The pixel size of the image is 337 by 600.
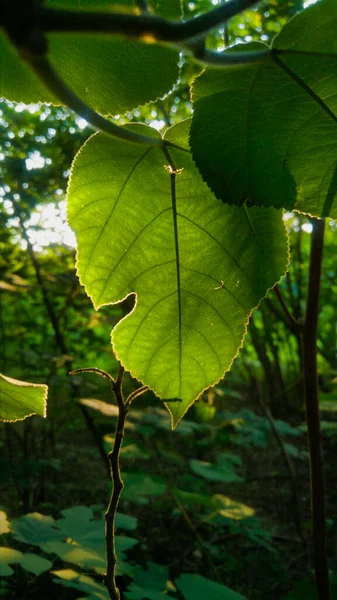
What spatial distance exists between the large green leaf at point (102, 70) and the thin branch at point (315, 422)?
516mm

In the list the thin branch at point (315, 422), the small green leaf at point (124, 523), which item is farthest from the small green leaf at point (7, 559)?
the thin branch at point (315, 422)

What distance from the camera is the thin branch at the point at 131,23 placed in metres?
0.16

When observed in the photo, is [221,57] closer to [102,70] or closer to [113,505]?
[102,70]

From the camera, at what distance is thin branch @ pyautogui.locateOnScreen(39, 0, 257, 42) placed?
6.4 inches

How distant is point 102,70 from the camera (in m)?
0.47

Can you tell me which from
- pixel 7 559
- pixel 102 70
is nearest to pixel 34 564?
pixel 7 559

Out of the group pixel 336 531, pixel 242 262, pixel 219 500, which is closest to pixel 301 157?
pixel 242 262

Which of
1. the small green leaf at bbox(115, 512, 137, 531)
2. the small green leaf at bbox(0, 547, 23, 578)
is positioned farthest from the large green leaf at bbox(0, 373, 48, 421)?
the small green leaf at bbox(115, 512, 137, 531)

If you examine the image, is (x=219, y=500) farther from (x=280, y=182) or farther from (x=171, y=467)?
(x=280, y=182)

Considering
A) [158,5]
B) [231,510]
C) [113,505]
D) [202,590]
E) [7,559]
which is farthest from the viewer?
[231,510]

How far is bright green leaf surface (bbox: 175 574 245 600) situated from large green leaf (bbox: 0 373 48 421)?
3.28 ft

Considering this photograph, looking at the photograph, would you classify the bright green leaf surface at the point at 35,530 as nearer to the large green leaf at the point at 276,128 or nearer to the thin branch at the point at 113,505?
the thin branch at the point at 113,505

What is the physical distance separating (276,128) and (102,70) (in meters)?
0.18

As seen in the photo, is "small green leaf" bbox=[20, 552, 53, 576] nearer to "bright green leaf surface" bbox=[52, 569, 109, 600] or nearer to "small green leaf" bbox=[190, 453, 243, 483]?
"bright green leaf surface" bbox=[52, 569, 109, 600]
